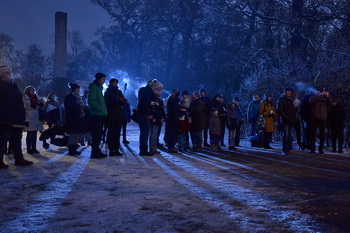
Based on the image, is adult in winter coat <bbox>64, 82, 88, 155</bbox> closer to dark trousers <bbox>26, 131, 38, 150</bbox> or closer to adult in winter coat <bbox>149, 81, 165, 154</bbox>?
dark trousers <bbox>26, 131, 38, 150</bbox>

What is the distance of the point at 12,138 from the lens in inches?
304

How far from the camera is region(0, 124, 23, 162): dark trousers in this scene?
7.27m

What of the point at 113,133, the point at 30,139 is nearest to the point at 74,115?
the point at 113,133

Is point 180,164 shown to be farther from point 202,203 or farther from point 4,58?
point 4,58

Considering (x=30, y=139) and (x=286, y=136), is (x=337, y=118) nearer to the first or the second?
(x=286, y=136)

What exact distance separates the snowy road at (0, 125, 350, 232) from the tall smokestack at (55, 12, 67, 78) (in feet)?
155

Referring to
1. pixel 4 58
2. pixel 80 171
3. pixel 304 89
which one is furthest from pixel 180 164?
pixel 4 58

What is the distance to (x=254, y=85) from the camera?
19172 millimetres

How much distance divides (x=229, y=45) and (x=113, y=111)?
82.3ft

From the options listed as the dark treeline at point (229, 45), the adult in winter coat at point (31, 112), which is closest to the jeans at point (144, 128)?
the adult in winter coat at point (31, 112)

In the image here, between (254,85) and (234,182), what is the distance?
13.6 m

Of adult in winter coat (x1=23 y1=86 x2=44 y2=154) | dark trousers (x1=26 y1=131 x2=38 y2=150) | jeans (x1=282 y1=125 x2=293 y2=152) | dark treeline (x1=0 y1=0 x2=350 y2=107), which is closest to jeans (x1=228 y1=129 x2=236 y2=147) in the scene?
jeans (x1=282 y1=125 x2=293 y2=152)

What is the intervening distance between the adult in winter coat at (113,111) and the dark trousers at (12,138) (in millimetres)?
2415

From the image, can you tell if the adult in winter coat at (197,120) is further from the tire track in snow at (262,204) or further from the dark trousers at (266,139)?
the tire track in snow at (262,204)
